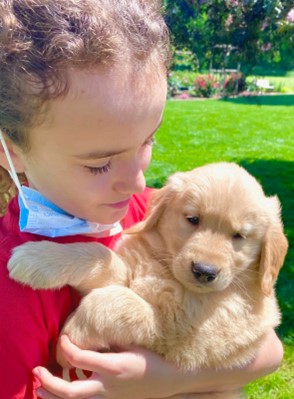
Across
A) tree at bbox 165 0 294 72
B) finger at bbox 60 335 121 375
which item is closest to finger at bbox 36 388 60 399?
finger at bbox 60 335 121 375

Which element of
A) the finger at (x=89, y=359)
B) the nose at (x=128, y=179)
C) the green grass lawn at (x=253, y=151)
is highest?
the nose at (x=128, y=179)

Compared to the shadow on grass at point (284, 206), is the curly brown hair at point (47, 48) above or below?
above

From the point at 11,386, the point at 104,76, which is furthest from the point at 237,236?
the point at 11,386

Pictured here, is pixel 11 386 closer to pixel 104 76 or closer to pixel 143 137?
pixel 143 137

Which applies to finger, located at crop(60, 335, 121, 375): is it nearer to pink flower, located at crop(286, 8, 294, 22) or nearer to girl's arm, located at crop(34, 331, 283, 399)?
girl's arm, located at crop(34, 331, 283, 399)

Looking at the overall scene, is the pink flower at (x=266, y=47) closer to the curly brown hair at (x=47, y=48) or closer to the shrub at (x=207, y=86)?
the curly brown hair at (x=47, y=48)

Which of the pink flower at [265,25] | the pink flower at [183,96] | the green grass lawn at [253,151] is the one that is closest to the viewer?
the green grass lawn at [253,151]

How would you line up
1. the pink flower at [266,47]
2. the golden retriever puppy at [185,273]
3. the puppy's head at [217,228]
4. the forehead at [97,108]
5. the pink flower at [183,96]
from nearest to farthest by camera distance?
the forehead at [97,108]
the golden retriever puppy at [185,273]
the puppy's head at [217,228]
the pink flower at [266,47]
the pink flower at [183,96]

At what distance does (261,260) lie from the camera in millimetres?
2521

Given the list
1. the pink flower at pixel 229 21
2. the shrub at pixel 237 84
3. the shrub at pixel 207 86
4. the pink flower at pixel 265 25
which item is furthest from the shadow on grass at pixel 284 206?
the shrub at pixel 207 86

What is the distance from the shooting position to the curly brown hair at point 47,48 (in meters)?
1.88

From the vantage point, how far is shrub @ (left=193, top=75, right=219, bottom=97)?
3303 centimetres

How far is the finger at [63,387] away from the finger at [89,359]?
0.06m

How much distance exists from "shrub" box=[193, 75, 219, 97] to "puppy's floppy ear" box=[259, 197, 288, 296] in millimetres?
31294
